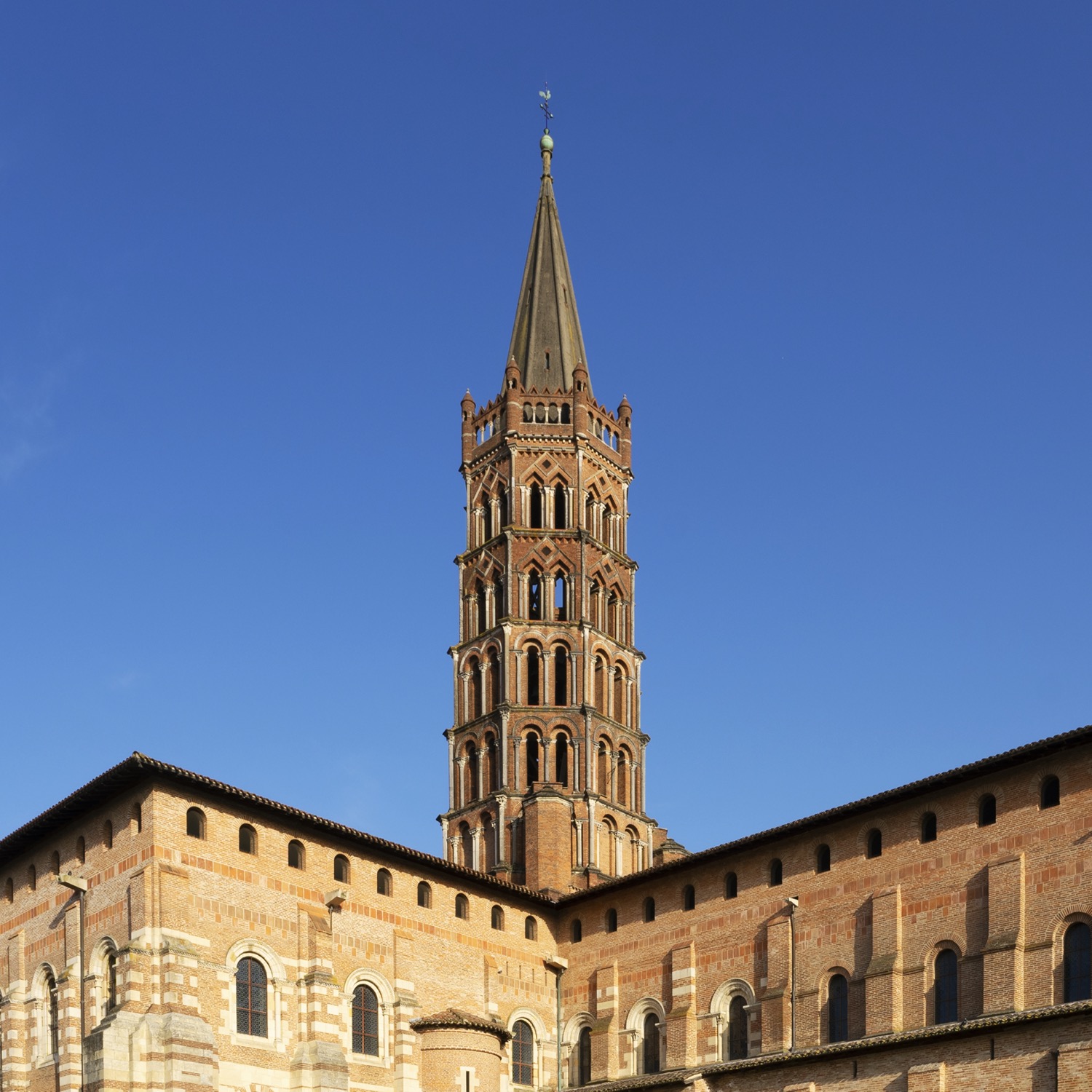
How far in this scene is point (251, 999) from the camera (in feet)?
142

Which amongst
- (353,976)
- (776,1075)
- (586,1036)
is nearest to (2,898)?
(353,976)

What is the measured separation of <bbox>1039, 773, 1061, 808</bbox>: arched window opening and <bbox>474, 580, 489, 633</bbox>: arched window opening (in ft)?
100

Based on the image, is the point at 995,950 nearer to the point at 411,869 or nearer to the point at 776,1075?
the point at 776,1075

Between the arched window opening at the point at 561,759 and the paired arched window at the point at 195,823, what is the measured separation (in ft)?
73.8

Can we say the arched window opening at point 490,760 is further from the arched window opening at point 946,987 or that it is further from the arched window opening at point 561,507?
the arched window opening at point 946,987

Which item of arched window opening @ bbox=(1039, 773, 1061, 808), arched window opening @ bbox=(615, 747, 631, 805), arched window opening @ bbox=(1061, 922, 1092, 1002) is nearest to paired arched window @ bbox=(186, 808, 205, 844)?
arched window opening @ bbox=(1039, 773, 1061, 808)

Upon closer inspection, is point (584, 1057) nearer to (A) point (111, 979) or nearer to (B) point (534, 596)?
(A) point (111, 979)

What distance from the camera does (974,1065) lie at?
127ft

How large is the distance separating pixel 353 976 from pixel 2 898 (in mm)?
10960

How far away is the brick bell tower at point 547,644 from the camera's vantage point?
63281 millimetres

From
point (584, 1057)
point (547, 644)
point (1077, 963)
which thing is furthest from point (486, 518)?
point (1077, 963)

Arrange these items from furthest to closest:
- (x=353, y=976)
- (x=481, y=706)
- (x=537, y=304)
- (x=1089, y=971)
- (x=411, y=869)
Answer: (x=537, y=304)
(x=481, y=706)
(x=411, y=869)
(x=353, y=976)
(x=1089, y=971)

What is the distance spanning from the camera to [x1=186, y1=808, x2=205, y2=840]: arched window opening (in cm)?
4319

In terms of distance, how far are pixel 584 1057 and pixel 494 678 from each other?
18.8 meters
